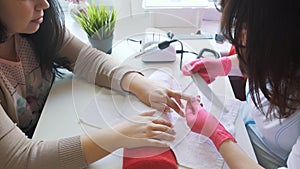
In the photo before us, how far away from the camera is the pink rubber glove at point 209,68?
88cm

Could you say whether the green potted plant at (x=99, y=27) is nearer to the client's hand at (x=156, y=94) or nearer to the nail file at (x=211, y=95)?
the client's hand at (x=156, y=94)

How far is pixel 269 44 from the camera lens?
1.67ft

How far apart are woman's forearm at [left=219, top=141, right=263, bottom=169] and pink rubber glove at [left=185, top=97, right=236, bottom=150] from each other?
16mm

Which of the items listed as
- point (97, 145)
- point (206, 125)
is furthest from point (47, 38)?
point (206, 125)

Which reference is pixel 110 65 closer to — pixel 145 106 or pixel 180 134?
pixel 145 106

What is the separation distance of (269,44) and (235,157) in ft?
0.82

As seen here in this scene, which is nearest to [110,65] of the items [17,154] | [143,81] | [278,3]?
[143,81]

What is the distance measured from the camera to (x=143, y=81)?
32.8 inches

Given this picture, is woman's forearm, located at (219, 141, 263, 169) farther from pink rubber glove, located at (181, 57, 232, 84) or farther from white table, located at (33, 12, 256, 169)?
pink rubber glove, located at (181, 57, 232, 84)

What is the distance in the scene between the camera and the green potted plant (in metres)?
1.00

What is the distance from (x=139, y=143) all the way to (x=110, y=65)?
0.34 m

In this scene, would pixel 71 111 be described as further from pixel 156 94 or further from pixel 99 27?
pixel 99 27

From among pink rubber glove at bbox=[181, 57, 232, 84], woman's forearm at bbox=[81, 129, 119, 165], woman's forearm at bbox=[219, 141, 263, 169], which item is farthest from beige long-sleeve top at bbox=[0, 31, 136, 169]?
pink rubber glove at bbox=[181, 57, 232, 84]

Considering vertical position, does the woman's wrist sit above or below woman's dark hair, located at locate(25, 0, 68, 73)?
below
